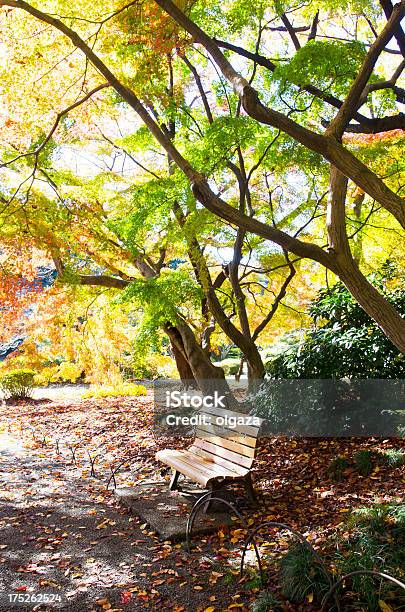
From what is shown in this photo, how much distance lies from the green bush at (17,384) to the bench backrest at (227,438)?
9.07 metres

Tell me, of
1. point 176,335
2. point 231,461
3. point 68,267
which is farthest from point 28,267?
point 231,461

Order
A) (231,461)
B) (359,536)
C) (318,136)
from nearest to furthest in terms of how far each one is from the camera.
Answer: (359,536) → (318,136) → (231,461)

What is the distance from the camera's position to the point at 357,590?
10.8 feet

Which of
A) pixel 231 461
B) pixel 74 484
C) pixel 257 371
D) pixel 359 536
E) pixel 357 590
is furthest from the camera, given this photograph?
pixel 257 371

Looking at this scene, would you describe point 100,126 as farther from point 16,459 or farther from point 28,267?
point 16,459

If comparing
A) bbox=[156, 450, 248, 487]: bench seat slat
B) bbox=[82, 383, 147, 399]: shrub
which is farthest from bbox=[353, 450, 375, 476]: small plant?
bbox=[82, 383, 147, 399]: shrub

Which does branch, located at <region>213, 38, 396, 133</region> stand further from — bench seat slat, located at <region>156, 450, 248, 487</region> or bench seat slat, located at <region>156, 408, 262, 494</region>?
bench seat slat, located at <region>156, 450, 248, 487</region>

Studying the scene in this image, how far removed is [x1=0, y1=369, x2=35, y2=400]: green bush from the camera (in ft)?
46.5

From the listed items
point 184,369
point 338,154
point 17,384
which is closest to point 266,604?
point 338,154

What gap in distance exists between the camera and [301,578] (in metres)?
3.42

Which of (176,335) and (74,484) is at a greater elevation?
(176,335)

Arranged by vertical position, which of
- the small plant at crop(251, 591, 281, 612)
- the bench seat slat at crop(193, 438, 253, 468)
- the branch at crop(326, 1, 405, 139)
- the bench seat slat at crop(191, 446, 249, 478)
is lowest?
the small plant at crop(251, 591, 281, 612)

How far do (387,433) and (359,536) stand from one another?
2.89 m

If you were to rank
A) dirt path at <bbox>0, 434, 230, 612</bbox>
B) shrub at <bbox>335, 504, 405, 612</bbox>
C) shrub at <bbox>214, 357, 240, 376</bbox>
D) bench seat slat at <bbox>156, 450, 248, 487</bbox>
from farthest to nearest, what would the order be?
shrub at <bbox>214, 357, 240, 376</bbox> < bench seat slat at <bbox>156, 450, 248, 487</bbox> < dirt path at <bbox>0, 434, 230, 612</bbox> < shrub at <bbox>335, 504, 405, 612</bbox>
